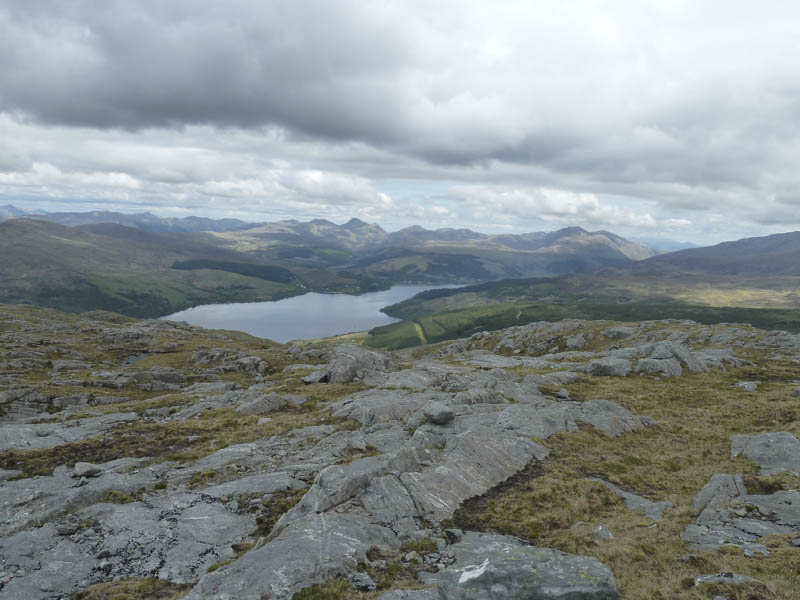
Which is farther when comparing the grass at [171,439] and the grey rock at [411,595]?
the grass at [171,439]

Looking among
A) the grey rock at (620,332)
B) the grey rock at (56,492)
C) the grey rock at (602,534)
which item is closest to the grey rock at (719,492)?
the grey rock at (602,534)

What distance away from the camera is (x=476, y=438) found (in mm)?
30562

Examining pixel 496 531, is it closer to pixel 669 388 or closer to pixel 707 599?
pixel 707 599

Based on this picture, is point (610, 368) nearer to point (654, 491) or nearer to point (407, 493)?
point (654, 491)

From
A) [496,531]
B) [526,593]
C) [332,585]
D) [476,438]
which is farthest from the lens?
[476,438]

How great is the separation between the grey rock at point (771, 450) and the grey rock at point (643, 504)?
34.9ft

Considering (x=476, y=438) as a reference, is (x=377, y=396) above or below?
below

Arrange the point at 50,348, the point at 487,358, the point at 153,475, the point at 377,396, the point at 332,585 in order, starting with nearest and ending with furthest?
the point at 332,585 < the point at 153,475 < the point at 377,396 < the point at 50,348 < the point at 487,358

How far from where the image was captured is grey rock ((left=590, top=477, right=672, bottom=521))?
2262cm

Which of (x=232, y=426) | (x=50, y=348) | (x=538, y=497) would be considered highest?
(x=538, y=497)

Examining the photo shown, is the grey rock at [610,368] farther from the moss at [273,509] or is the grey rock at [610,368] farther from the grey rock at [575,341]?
the grey rock at [575,341]

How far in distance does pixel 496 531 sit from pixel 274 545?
1179 cm

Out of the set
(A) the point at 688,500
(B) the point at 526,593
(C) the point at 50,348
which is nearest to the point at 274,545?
(B) the point at 526,593

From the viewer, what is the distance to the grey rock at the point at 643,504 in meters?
22.6
